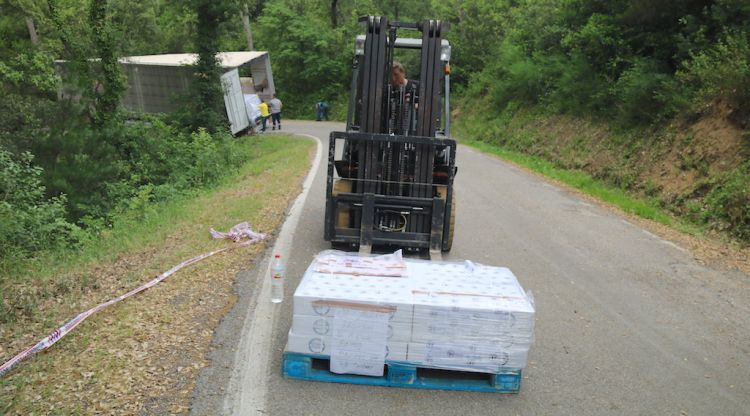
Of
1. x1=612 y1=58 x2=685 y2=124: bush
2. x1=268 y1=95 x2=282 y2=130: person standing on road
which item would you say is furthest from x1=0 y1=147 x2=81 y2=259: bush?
x1=268 y1=95 x2=282 y2=130: person standing on road

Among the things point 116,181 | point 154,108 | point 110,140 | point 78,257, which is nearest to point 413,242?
point 78,257

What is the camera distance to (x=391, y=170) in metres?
7.61

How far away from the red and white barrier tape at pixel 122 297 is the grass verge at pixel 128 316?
6cm

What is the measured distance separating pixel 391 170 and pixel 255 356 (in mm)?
3438

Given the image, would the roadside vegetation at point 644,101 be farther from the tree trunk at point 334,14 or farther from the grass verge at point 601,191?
the tree trunk at point 334,14

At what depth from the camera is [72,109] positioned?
19.9m

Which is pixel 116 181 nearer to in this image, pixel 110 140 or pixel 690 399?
pixel 110 140

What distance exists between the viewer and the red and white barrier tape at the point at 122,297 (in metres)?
4.69

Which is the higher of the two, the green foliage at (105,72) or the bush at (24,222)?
the green foliage at (105,72)

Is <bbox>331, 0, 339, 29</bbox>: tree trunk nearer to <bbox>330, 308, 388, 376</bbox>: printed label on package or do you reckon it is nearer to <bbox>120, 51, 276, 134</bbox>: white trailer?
<bbox>120, 51, 276, 134</bbox>: white trailer

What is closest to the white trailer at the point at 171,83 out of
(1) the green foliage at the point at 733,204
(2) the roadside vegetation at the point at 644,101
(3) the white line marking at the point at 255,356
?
(2) the roadside vegetation at the point at 644,101

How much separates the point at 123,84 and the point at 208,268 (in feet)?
56.8

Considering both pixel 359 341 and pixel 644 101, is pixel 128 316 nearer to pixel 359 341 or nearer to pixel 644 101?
pixel 359 341

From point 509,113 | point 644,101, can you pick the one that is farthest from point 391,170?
point 509,113
